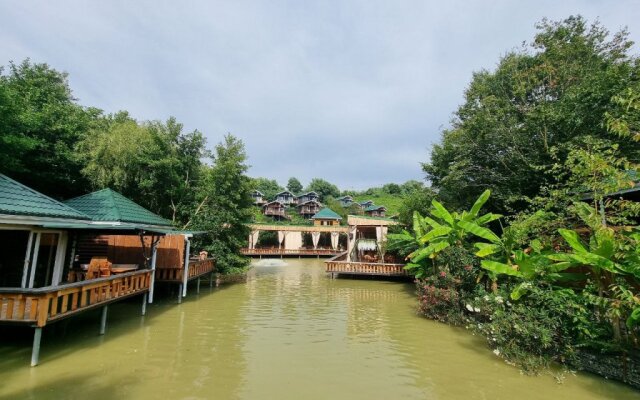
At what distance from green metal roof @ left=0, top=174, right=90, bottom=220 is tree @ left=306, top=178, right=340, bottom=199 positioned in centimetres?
7386

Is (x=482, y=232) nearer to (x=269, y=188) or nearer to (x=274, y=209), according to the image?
(x=274, y=209)

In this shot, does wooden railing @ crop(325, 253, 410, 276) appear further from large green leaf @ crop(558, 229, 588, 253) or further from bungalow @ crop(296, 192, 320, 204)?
bungalow @ crop(296, 192, 320, 204)

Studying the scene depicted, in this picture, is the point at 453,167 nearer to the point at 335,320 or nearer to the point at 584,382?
the point at 335,320

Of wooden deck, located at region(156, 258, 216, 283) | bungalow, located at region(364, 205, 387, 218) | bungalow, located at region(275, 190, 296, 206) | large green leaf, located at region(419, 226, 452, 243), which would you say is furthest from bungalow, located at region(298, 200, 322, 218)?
large green leaf, located at region(419, 226, 452, 243)

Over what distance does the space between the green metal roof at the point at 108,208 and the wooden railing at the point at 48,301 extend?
461 centimetres

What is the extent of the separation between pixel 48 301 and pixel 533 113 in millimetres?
17187

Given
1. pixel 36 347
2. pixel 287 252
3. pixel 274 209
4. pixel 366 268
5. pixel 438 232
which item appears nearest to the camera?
pixel 36 347

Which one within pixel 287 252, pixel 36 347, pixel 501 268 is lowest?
pixel 36 347

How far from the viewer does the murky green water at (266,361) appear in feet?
19.7

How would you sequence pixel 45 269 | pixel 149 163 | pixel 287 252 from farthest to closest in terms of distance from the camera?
1. pixel 287 252
2. pixel 149 163
3. pixel 45 269

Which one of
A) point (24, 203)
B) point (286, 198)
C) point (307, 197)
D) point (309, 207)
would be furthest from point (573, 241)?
point (286, 198)

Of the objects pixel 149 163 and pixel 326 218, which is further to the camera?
→ pixel 326 218

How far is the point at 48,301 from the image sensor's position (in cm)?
666

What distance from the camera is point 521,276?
27.7 feet
